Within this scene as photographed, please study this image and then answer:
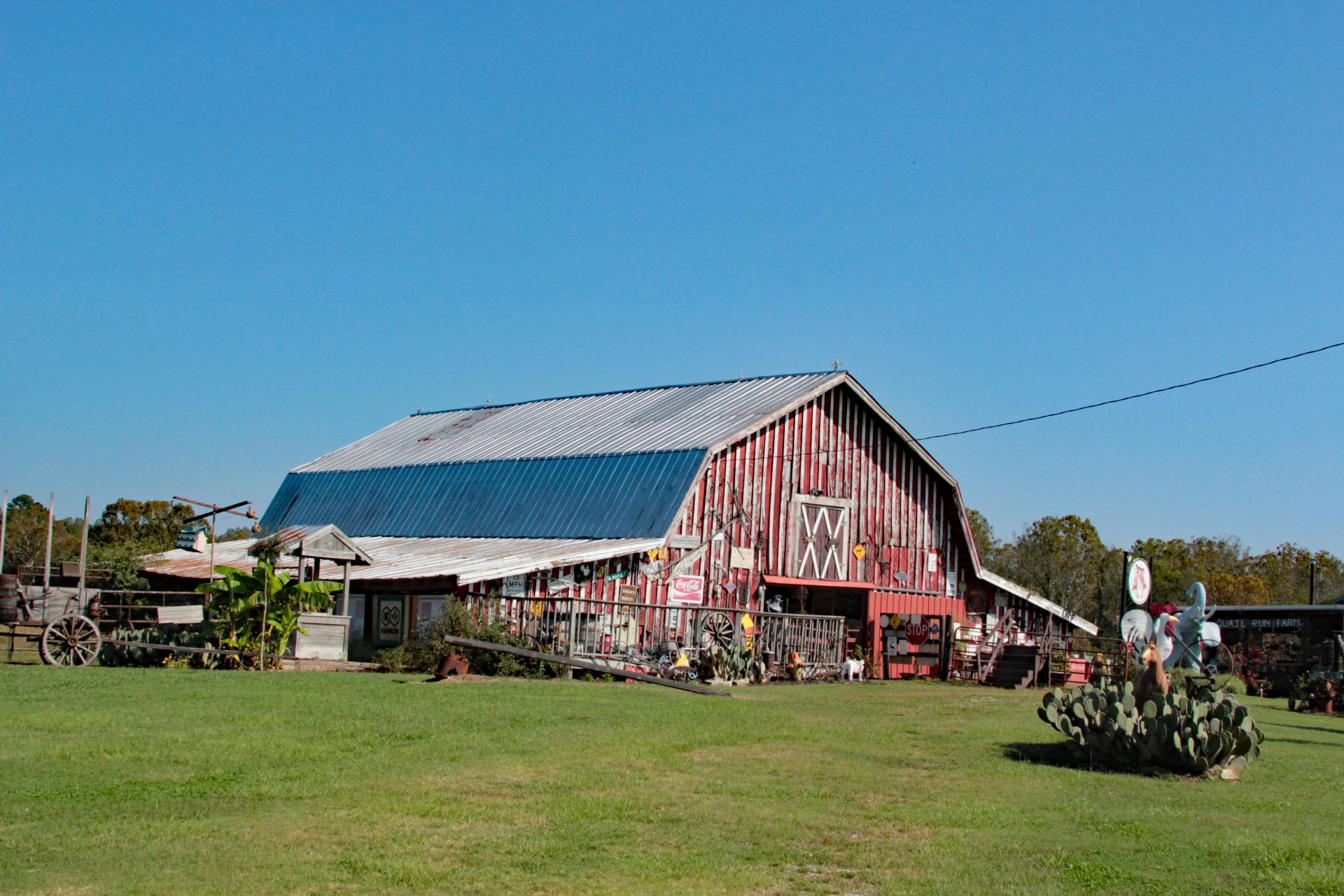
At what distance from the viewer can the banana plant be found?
22.4 meters

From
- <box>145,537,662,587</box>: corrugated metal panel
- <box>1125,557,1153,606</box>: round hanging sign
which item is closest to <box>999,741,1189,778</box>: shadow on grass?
<box>1125,557,1153,606</box>: round hanging sign

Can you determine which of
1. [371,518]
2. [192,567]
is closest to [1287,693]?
[371,518]

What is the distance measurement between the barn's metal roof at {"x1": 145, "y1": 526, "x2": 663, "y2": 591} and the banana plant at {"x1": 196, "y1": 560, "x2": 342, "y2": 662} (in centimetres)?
173

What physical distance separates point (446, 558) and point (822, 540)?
408 inches

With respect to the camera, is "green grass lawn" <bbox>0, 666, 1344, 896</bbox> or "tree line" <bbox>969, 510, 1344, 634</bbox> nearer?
"green grass lawn" <bbox>0, 666, 1344, 896</bbox>

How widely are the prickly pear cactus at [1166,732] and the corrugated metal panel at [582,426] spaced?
55.0 ft

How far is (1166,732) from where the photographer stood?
1382 centimetres

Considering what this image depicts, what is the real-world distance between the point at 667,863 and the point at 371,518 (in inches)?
1246

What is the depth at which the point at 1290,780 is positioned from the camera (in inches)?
554

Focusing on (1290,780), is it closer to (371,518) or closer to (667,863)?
(667,863)

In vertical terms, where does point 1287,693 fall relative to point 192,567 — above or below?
below

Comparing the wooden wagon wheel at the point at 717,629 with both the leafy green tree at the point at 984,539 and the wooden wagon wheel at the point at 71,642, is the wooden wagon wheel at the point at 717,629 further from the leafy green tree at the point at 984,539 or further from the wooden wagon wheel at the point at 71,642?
the leafy green tree at the point at 984,539

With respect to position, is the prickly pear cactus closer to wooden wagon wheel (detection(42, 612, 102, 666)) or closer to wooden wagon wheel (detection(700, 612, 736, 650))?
wooden wagon wheel (detection(700, 612, 736, 650))

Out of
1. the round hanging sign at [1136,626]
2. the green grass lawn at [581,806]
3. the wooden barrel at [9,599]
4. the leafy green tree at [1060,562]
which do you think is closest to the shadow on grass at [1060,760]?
the green grass lawn at [581,806]
